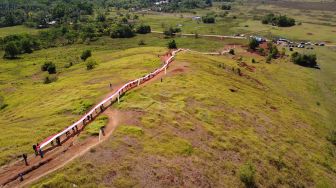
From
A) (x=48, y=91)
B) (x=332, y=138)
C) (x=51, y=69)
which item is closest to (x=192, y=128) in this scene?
(x=332, y=138)

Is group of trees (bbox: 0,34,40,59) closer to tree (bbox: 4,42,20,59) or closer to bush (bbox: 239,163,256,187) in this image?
tree (bbox: 4,42,20,59)

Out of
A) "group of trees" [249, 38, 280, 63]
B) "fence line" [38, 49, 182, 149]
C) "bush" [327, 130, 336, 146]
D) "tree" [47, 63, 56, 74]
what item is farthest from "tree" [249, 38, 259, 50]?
"tree" [47, 63, 56, 74]

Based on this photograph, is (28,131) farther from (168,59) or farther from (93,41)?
(93,41)

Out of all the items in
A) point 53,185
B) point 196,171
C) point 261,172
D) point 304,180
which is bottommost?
point 304,180

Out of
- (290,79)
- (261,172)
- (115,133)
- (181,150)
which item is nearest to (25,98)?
(115,133)

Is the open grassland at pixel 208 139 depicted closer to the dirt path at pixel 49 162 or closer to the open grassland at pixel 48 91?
the dirt path at pixel 49 162

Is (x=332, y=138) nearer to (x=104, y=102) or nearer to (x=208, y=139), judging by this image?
(x=208, y=139)
